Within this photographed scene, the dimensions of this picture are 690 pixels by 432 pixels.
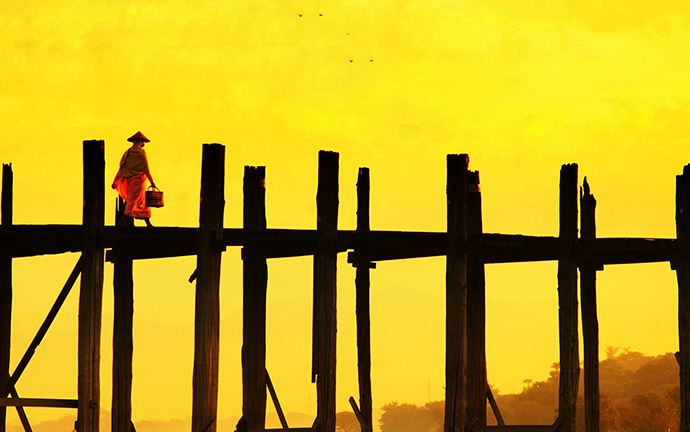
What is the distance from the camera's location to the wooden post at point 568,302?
12.0 m

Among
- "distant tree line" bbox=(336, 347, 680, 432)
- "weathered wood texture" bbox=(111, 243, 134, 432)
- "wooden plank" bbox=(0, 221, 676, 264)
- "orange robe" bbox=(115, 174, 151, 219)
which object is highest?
"orange robe" bbox=(115, 174, 151, 219)

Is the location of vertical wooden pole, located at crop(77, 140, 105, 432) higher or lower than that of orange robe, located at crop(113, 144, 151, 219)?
lower

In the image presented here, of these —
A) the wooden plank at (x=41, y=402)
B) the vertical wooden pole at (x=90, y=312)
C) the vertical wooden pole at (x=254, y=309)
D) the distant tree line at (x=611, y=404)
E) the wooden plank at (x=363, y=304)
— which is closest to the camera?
the vertical wooden pole at (x=90, y=312)

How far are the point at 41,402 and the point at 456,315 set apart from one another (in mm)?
5059

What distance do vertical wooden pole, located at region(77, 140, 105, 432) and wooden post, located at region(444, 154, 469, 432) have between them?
404cm

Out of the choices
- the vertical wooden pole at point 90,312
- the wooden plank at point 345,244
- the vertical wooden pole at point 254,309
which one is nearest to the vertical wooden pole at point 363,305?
the wooden plank at point 345,244

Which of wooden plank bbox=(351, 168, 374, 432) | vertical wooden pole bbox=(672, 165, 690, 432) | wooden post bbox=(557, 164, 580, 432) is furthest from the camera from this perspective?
wooden plank bbox=(351, 168, 374, 432)

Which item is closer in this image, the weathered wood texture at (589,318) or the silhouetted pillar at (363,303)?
the silhouetted pillar at (363,303)

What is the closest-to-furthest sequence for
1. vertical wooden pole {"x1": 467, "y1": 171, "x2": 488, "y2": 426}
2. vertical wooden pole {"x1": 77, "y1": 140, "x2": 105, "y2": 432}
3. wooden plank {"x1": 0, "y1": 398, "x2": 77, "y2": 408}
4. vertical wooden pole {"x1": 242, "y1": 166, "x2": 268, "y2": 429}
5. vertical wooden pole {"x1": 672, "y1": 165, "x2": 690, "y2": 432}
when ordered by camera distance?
vertical wooden pole {"x1": 77, "y1": 140, "x2": 105, "y2": 432}, wooden plank {"x1": 0, "y1": 398, "x2": 77, "y2": 408}, vertical wooden pole {"x1": 242, "y1": 166, "x2": 268, "y2": 429}, vertical wooden pole {"x1": 467, "y1": 171, "x2": 488, "y2": 426}, vertical wooden pole {"x1": 672, "y1": 165, "x2": 690, "y2": 432}

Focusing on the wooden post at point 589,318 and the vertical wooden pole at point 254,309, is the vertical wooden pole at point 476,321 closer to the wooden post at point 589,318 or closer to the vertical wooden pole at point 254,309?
the wooden post at point 589,318

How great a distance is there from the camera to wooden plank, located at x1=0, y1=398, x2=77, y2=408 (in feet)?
39.6

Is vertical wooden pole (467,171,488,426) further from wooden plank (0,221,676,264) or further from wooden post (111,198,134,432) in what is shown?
wooden post (111,198,134,432)

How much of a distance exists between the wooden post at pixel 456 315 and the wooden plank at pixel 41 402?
4374 millimetres

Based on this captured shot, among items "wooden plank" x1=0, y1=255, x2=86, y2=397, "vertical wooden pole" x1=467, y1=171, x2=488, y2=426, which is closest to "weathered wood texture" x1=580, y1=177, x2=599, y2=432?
"vertical wooden pole" x1=467, y1=171, x2=488, y2=426
